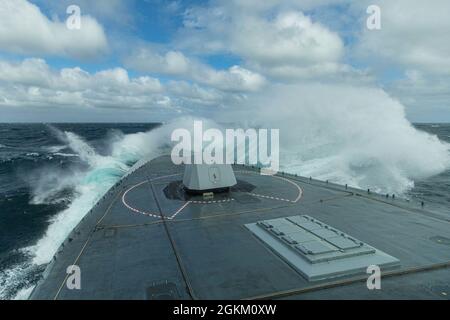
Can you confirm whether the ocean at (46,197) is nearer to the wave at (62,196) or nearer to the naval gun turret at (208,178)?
the wave at (62,196)

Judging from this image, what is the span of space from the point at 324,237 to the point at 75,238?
40.4ft

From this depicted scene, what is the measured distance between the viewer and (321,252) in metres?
11.7

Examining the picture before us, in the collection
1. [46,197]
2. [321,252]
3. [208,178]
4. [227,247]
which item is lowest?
[46,197]

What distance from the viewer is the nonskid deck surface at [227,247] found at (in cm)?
1027

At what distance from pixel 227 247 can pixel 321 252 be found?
419cm

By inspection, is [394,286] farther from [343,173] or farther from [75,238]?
[343,173]

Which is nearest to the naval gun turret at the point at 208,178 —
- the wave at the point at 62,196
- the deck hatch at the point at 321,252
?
the deck hatch at the point at 321,252

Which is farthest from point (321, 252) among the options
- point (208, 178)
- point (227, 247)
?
point (208, 178)

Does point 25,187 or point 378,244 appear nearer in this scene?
point 378,244

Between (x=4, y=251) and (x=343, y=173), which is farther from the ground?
(x=343, y=173)

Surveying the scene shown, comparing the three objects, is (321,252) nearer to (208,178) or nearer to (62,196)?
(208,178)

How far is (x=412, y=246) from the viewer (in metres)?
13.3

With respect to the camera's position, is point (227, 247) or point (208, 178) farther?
point (208, 178)
